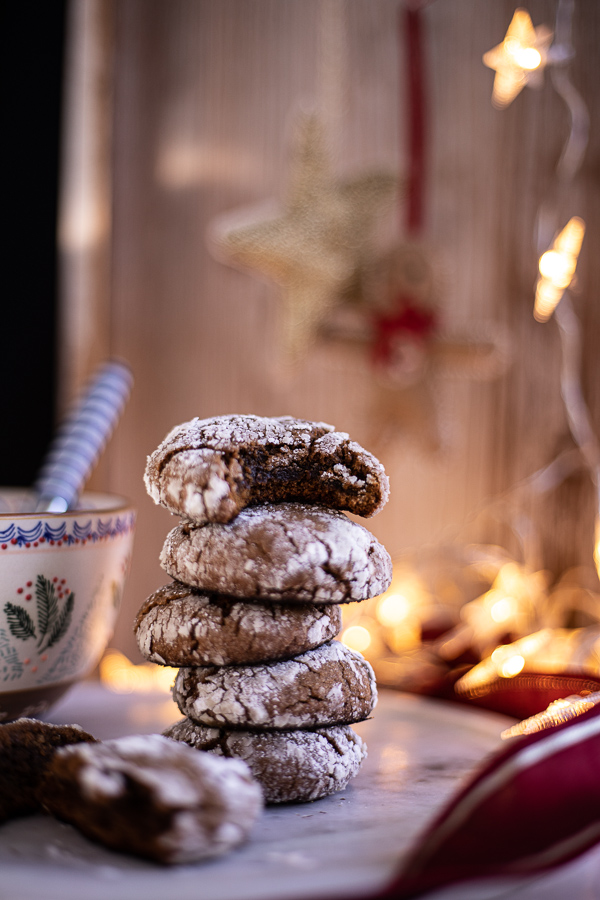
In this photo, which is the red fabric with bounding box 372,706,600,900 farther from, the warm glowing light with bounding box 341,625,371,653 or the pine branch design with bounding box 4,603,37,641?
the warm glowing light with bounding box 341,625,371,653

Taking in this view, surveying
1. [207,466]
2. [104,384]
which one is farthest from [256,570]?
[104,384]

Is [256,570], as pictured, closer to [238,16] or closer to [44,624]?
[44,624]

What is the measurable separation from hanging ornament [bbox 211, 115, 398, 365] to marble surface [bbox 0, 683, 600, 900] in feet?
2.50

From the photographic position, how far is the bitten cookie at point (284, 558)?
1.77 feet

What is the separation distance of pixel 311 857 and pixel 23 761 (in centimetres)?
22

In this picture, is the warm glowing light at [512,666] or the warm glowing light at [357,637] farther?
the warm glowing light at [357,637]

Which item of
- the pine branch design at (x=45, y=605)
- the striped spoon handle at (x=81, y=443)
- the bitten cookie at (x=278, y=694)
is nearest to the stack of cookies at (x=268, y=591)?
the bitten cookie at (x=278, y=694)

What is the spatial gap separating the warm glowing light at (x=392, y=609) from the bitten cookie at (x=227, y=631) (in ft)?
2.11

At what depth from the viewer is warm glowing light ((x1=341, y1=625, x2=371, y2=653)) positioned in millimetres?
1168

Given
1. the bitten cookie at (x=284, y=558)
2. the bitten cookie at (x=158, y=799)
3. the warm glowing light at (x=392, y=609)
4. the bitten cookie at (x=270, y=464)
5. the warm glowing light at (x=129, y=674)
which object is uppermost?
the bitten cookie at (x=270, y=464)

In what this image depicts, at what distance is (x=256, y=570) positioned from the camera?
0.54 metres

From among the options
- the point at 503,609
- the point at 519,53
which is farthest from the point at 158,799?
the point at 519,53

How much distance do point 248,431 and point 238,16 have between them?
1.14 m

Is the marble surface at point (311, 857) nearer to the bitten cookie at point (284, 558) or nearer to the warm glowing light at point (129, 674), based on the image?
the bitten cookie at point (284, 558)
